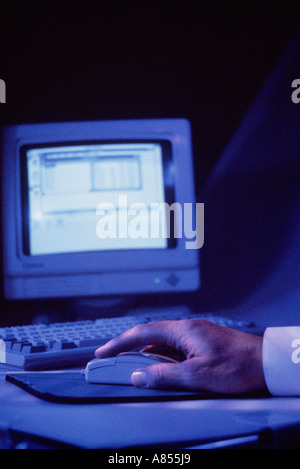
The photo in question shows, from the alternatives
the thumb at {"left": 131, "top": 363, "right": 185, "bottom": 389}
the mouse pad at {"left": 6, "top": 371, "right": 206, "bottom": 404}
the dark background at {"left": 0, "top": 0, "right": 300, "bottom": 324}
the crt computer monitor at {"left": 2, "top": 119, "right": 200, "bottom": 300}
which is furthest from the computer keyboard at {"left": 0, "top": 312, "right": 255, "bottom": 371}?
the dark background at {"left": 0, "top": 0, "right": 300, "bottom": 324}

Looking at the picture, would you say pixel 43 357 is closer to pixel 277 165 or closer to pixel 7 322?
pixel 7 322

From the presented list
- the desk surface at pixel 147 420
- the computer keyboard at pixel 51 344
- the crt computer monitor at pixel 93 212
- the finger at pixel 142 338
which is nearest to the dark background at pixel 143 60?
the crt computer monitor at pixel 93 212

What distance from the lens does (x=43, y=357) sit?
733 mm

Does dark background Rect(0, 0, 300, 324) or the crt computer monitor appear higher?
dark background Rect(0, 0, 300, 324)

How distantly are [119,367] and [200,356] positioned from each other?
0.10 m

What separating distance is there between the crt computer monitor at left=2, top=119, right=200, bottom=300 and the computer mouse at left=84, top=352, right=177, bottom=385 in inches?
21.6

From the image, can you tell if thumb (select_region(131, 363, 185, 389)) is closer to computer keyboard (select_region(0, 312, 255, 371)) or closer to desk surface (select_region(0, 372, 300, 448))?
desk surface (select_region(0, 372, 300, 448))

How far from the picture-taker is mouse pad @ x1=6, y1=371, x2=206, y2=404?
1.82 feet

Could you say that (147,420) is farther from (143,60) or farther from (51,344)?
(143,60)

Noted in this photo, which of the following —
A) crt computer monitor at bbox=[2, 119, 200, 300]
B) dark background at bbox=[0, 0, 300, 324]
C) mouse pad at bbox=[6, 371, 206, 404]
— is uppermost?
dark background at bbox=[0, 0, 300, 324]

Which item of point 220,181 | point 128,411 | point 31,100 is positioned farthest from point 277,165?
point 128,411

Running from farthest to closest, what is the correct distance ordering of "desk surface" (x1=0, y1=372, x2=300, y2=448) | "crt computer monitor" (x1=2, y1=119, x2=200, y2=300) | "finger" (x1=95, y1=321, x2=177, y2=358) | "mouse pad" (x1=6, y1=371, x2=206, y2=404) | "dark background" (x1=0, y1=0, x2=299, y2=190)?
"dark background" (x1=0, y1=0, x2=299, y2=190) → "crt computer monitor" (x1=2, y1=119, x2=200, y2=300) → "finger" (x1=95, y1=321, x2=177, y2=358) → "mouse pad" (x1=6, y1=371, x2=206, y2=404) → "desk surface" (x1=0, y1=372, x2=300, y2=448)

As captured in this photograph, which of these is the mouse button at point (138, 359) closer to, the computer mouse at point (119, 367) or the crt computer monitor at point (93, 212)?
the computer mouse at point (119, 367)
